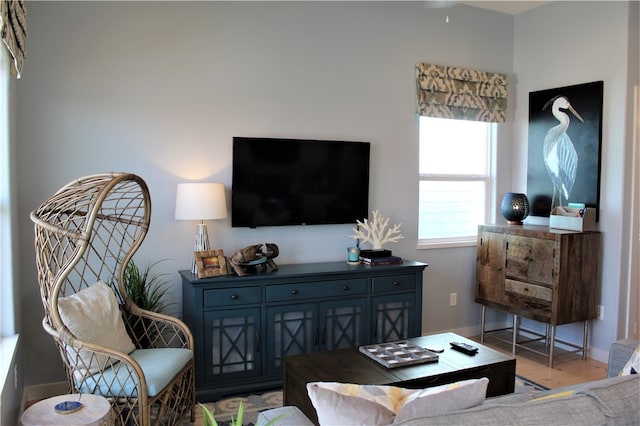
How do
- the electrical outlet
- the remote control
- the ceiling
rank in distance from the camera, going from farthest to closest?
the ceiling → the electrical outlet → the remote control

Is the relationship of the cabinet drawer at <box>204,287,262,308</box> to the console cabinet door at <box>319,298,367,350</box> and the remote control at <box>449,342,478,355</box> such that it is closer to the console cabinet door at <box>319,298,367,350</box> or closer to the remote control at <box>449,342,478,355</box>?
the console cabinet door at <box>319,298,367,350</box>

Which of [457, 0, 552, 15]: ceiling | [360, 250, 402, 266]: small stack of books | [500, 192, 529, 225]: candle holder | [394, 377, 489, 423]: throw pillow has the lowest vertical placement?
[394, 377, 489, 423]: throw pillow

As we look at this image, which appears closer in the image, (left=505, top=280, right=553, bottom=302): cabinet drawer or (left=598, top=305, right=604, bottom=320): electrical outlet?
(left=505, top=280, right=553, bottom=302): cabinet drawer

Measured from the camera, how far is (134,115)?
3.43m

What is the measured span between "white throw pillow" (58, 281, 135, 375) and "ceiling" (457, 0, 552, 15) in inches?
149

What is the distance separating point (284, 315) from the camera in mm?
3480

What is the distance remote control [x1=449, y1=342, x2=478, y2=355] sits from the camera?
2.75 meters

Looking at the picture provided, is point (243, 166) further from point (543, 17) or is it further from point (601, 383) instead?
point (543, 17)

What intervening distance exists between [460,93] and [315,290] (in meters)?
2.25

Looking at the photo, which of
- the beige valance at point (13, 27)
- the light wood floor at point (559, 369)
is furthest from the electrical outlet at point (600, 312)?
the beige valance at point (13, 27)

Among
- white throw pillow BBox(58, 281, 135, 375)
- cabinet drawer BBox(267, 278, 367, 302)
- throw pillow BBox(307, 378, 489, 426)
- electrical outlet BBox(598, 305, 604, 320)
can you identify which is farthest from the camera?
electrical outlet BBox(598, 305, 604, 320)

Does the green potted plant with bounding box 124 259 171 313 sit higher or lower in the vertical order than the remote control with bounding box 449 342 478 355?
higher

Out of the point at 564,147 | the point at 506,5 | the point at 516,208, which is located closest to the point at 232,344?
the point at 516,208

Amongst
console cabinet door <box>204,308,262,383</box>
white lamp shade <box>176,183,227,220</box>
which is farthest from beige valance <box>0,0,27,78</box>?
console cabinet door <box>204,308,262,383</box>
